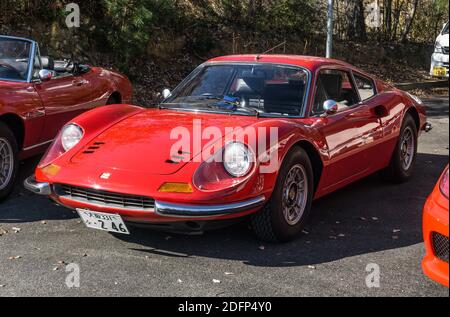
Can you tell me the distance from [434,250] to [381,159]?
268cm

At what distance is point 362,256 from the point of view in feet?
13.8

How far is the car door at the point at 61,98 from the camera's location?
20.5 feet

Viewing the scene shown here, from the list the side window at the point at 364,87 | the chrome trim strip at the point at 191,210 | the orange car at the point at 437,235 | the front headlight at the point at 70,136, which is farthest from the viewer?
the side window at the point at 364,87

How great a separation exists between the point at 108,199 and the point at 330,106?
2.03 metres

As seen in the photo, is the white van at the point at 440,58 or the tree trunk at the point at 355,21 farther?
the tree trunk at the point at 355,21

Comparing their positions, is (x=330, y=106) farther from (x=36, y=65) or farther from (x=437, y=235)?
(x=36, y=65)

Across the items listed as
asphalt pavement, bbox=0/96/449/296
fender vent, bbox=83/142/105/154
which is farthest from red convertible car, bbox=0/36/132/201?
fender vent, bbox=83/142/105/154

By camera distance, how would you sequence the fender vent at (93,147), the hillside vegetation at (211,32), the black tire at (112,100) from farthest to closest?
the hillside vegetation at (211,32) < the black tire at (112,100) < the fender vent at (93,147)

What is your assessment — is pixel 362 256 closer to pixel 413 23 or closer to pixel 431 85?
pixel 431 85

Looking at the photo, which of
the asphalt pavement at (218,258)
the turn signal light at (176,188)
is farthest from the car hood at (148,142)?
the asphalt pavement at (218,258)

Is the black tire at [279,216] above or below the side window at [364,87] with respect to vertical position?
below

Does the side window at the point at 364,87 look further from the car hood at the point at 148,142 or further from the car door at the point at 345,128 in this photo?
the car hood at the point at 148,142

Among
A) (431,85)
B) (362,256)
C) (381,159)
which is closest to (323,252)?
(362,256)

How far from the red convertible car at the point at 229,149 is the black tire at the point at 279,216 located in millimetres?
11
